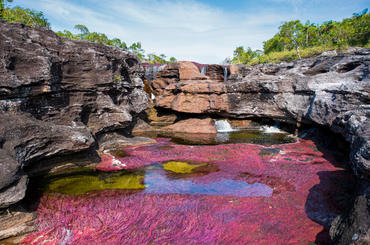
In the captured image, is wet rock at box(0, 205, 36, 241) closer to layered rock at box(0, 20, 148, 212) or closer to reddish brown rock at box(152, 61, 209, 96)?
layered rock at box(0, 20, 148, 212)

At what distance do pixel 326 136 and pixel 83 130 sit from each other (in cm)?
1269

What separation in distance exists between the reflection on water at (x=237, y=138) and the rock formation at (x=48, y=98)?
4.70 meters

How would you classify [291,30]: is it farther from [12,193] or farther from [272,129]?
[12,193]

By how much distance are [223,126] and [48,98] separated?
42.4ft

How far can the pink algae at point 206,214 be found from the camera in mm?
4523

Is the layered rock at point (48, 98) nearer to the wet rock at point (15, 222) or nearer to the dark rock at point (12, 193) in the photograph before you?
the dark rock at point (12, 193)

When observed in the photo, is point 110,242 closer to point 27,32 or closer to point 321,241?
point 321,241

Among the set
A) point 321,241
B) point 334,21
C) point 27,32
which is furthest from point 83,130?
point 334,21

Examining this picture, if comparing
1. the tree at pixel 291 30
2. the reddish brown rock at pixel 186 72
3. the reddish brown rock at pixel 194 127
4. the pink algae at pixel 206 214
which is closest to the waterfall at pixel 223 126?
the reddish brown rock at pixel 194 127

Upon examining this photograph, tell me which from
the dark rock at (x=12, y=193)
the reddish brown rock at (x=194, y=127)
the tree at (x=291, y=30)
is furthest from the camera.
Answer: the tree at (x=291, y=30)

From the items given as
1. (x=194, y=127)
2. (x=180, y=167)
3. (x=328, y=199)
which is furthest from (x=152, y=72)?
(x=328, y=199)

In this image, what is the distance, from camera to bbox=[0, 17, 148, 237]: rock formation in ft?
20.8

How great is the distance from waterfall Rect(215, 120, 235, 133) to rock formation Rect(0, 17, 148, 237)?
8.78 metres

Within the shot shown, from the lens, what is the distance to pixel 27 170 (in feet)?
23.4
